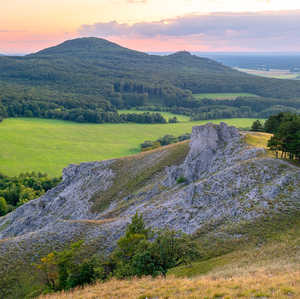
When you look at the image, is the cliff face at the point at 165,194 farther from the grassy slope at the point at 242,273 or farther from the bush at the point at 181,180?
the grassy slope at the point at 242,273

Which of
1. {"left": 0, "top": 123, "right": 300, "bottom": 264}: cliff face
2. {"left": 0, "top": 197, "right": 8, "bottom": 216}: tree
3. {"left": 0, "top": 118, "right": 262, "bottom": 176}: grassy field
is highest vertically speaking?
{"left": 0, "top": 123, "right": 300, "bottom": 264}: cliff face

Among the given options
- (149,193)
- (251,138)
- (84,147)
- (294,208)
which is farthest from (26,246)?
(84,147)

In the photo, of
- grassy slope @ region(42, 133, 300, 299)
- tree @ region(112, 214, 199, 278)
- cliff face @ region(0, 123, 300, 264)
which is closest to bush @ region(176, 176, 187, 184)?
cliff face @ region(0, 123, 300, 264)

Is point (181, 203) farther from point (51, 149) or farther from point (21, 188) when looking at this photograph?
point (51, 149)

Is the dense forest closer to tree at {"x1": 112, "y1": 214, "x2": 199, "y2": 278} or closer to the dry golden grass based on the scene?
tree at {"x1": 112, "y1": 214, "x2": 199, "y2": 278}

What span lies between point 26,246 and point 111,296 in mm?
27959

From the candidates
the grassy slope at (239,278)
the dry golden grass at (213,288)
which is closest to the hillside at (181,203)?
the grassy slope at (239,278)

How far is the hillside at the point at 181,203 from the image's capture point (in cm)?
4000

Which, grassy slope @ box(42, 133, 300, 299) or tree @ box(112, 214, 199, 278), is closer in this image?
grassy slope @ box(42, 133, 300, 299)

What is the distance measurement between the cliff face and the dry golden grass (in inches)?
665

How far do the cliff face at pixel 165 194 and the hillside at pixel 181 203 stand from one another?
0.50 ft

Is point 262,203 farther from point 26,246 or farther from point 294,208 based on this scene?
point 26,246

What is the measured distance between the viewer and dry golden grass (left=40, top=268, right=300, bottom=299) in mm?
20406

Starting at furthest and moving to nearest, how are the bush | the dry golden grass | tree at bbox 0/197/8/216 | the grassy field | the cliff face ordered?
the grassy field, tree at bbox 0/197/8/216, the bush, the cliff face, the dry golden grass
